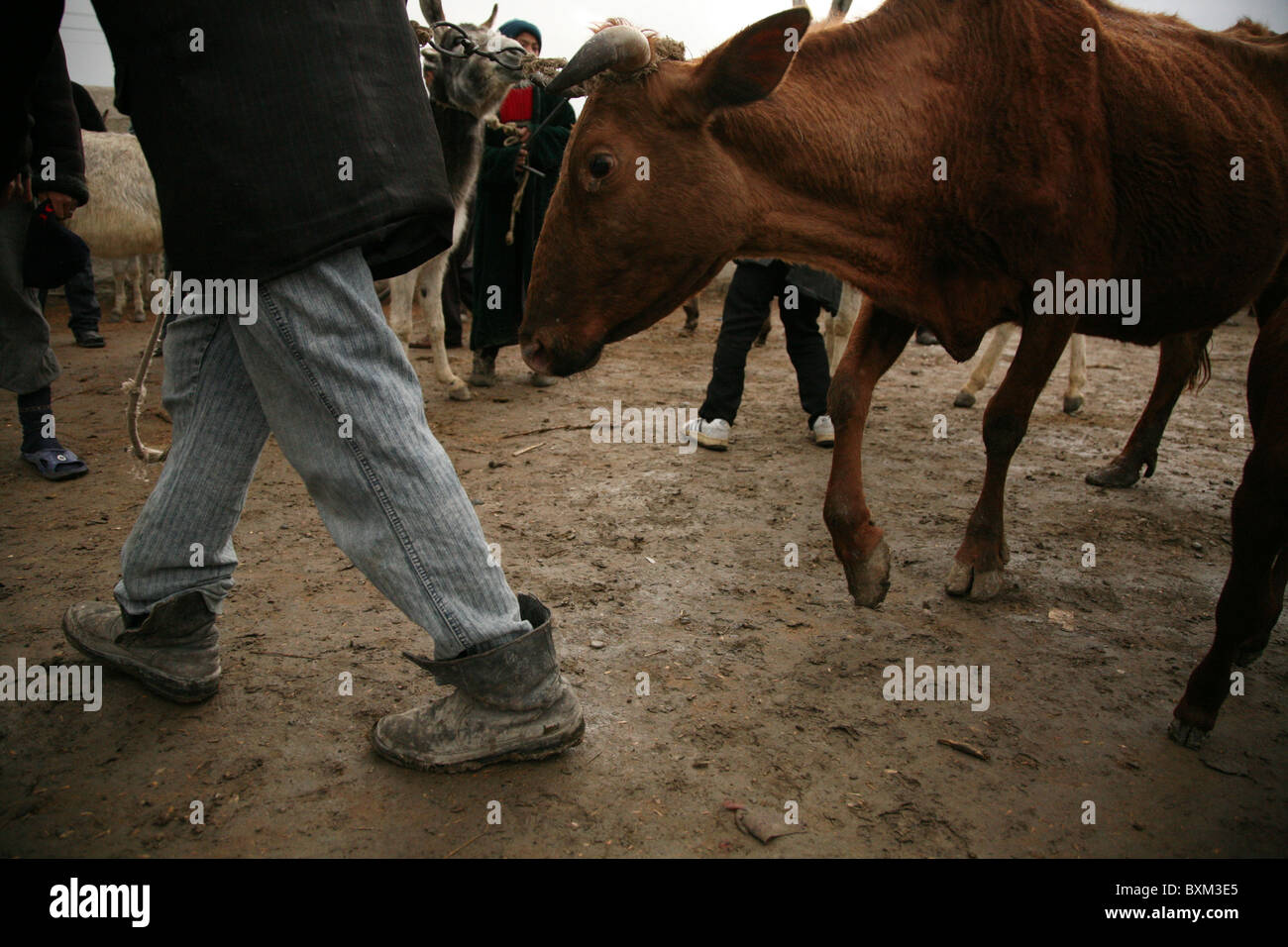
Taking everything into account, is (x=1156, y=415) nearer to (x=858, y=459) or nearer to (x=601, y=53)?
(x=858, y=459)

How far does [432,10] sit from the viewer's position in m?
5.38

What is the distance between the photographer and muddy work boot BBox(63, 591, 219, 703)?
2.19 meters

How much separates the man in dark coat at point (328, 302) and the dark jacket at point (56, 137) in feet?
4.30

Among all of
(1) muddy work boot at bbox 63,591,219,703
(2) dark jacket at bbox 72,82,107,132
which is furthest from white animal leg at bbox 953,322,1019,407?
(2) dark jacket at bbox 72,82,107,132

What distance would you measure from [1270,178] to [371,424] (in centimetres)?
327

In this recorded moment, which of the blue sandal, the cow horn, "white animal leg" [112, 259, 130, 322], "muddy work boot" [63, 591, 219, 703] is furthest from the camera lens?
"white animal leg" [112, 259, 130, 322]

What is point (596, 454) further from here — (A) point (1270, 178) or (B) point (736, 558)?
(A) point (1270, 178)

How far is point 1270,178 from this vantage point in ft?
9.93

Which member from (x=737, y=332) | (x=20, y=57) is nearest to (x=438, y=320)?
(x=737, y=332)

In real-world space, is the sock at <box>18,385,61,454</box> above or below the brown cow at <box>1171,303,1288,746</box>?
below

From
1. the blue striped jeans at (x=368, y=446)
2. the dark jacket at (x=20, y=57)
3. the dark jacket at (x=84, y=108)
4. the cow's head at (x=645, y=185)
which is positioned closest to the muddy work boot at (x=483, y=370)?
the dark jacket at (x=84, y=108)

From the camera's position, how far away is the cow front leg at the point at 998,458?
2959 millimetres

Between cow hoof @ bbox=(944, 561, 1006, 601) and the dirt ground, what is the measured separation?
0.18 ft

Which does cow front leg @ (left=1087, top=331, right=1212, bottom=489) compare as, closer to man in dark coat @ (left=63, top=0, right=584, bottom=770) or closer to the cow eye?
the cow eye
